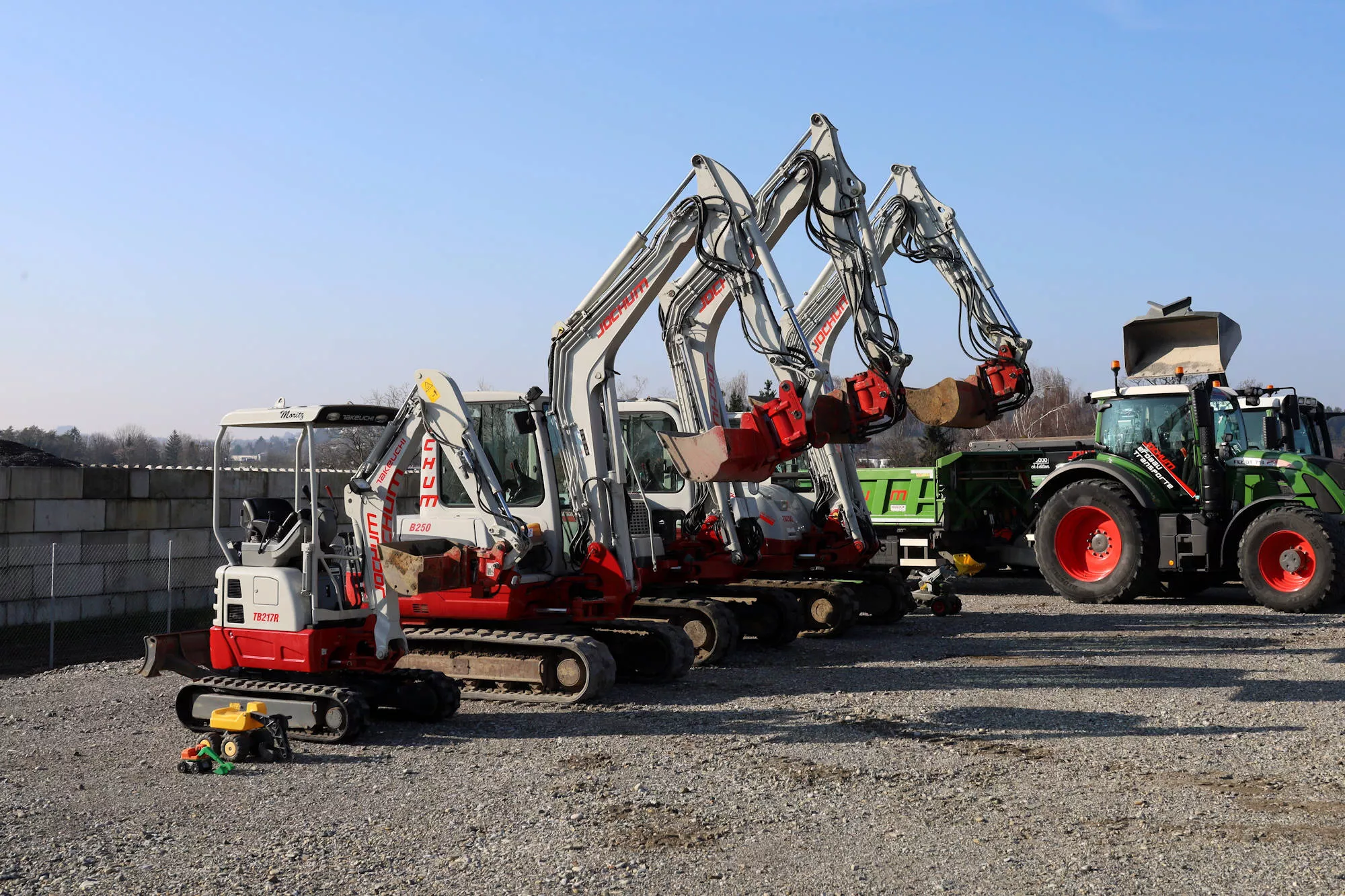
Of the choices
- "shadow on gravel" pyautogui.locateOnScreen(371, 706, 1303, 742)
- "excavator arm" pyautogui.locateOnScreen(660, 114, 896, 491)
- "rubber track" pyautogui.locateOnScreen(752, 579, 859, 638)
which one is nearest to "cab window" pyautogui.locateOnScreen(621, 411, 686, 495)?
"excavator arm" pyautogui.locateOnScreen(660, 114, 896, 491)

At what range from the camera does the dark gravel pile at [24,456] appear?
58.4ft

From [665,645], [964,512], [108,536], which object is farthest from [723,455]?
[964,512]

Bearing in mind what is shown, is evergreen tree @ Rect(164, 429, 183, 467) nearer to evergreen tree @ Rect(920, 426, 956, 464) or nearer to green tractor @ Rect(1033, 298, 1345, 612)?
evergreen tree @ Rect(920, 426, 956, 464)

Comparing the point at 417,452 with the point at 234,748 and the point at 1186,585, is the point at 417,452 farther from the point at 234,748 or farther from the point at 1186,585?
the point at 1186,585

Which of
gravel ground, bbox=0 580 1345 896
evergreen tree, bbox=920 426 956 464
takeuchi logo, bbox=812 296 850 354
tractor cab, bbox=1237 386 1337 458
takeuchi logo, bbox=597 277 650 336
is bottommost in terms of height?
gravel ground, bbox=0 580 1345 896

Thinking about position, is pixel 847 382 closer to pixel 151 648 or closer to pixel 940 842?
pixel 940 842

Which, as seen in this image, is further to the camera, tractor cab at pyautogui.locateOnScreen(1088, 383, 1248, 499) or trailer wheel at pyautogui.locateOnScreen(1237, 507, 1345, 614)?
tractor cab at pyautogui.locateOnScreen(1088, 383, 1248, 499)

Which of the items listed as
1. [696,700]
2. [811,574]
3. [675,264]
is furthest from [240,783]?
[811,574]

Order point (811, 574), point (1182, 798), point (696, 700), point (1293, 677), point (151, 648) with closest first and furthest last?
point (1182, 798) < point (151, 648) < point (696, 700) < point (1293, 677) < point (811, 574)

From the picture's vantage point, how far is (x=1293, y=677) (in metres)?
11.4

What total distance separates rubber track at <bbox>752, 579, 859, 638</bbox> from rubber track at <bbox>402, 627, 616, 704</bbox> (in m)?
4.11

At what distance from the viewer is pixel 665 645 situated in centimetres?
1107

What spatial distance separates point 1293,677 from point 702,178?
6947 millimetres

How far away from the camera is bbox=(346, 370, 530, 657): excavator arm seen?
435 inches
